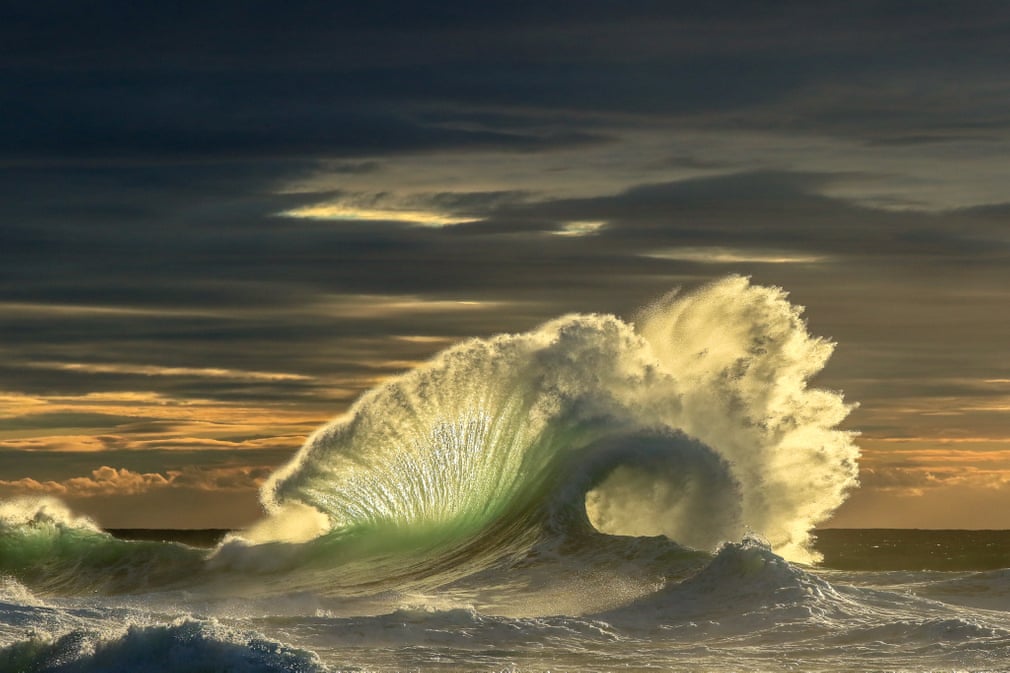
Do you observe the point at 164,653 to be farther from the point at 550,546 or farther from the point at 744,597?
the point at 550,546

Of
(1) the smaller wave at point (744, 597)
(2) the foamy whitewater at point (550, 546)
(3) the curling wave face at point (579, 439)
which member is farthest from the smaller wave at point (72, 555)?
(1) the smaller wave at point (744, 597)

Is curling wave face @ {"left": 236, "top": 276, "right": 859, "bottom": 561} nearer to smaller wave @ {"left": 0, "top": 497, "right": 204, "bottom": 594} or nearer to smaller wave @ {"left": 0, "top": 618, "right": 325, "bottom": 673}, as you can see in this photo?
smaller wave @ {"left": 0, "top": 497, "right": 204, "bottom": 594}

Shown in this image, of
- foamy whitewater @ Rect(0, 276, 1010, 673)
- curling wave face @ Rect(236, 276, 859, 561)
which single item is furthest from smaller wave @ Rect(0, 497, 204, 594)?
curling wave face @ Rect(236, 276, 859, 561)

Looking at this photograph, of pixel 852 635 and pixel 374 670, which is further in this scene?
pixel 852 635

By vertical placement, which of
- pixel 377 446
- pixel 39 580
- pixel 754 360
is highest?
pixel 754 360

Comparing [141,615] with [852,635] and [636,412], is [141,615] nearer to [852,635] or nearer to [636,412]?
[852,635]

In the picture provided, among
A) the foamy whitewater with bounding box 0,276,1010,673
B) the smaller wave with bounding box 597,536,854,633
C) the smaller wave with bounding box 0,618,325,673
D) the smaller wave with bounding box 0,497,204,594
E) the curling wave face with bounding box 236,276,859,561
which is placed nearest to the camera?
the smaller wave with bounding box 0,618,325,673

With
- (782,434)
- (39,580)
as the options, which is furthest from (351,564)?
(782,434)
